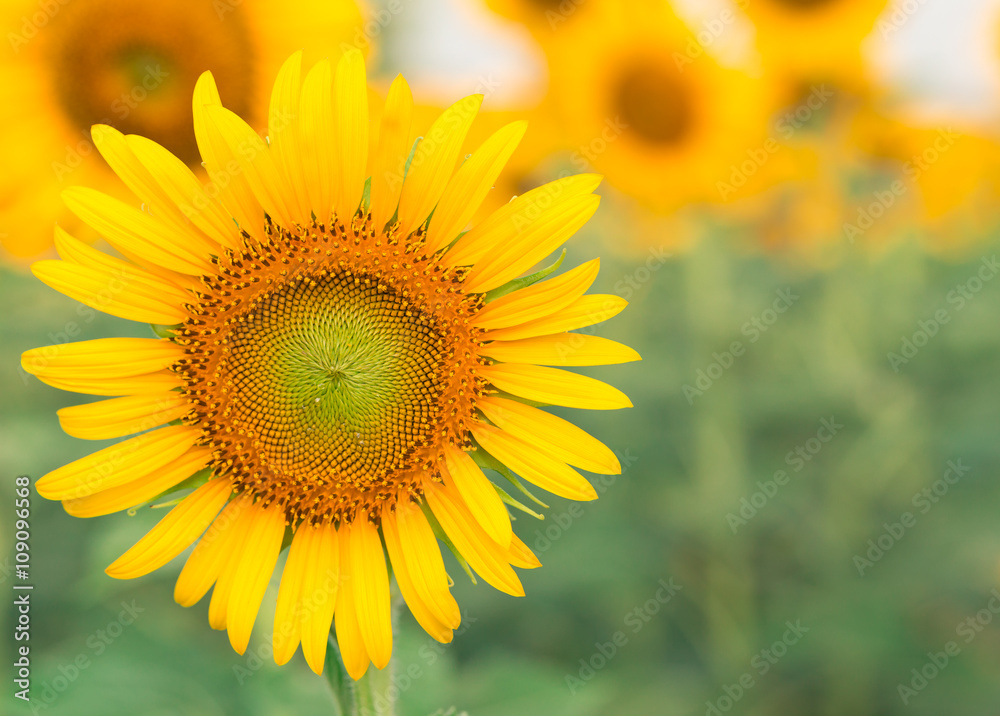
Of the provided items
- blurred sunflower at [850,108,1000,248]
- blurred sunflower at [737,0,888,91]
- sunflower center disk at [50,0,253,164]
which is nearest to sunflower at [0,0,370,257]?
sunflower center disk at [50,0,253,164]

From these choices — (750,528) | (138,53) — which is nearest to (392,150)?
(138,53)

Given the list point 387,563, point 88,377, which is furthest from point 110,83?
point 387,563

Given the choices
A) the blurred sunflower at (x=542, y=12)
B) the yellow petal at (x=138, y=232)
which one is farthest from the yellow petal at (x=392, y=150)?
the blurred sunflower at (x=542, y=12)

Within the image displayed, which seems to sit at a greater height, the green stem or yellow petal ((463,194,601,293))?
yellow petal ((463,194,601,293))

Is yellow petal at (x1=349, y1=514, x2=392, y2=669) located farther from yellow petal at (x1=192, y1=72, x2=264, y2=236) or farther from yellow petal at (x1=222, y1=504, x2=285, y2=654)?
yellow petal at (x1=192, y1=72, x2=264, y2=236)

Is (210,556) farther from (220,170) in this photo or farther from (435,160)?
(435,160)

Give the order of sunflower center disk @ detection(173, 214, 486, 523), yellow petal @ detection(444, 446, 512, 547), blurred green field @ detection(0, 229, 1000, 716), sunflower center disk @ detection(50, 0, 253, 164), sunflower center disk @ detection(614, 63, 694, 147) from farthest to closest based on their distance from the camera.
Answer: sunflower center disk @ detection(614, 63, 694, 147), blurred green field @ detection(0, 229, 1000, 716), sunflower center disk @ detection(50, 0, 253, 164), sunflower center disk @ detection(173, 214, 486, 523), yellow petal @ detection(444, 446, 512, 547)
